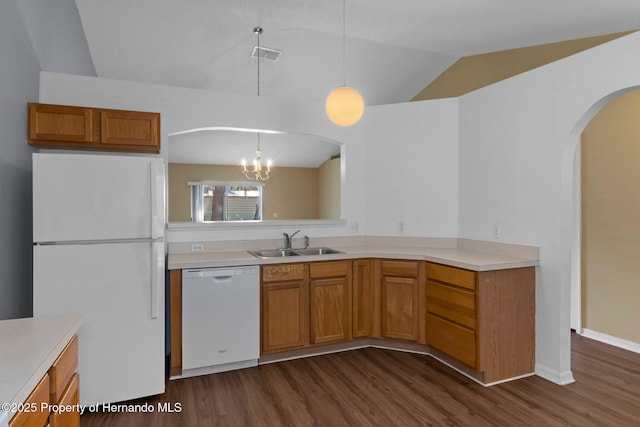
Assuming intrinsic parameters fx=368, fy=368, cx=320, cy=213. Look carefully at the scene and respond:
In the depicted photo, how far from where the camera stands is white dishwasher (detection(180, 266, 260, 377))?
276cm

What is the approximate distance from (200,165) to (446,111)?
6.31m

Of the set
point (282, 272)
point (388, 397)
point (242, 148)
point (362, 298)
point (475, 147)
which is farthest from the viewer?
point (242, 148)

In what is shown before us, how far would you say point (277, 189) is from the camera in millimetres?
9234

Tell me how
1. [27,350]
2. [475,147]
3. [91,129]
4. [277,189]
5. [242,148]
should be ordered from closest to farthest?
[27,350], [91,129], [475,147], [242,148], [277,189]

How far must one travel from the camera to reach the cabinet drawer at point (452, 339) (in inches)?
106

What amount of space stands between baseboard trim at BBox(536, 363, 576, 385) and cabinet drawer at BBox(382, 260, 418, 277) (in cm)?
116

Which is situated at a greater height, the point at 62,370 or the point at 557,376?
the point at 62,370

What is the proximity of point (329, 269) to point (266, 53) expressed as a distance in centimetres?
268

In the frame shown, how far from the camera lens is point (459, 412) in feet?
7.58

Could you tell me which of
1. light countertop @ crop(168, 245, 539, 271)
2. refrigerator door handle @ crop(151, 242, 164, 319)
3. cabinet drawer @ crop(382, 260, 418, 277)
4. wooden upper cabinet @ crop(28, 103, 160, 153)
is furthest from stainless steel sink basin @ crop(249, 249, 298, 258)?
wooden upper cabinet @ crop(28, 103, 160, 153)

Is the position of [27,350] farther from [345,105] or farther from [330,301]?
[345,105]

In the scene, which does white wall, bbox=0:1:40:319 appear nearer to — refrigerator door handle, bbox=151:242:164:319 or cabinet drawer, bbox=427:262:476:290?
refrigerator door handle, bbox=151:242:164:319

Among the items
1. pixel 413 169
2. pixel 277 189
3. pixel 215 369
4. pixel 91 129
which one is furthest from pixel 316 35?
pixel 277 189

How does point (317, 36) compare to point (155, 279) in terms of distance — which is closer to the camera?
point (155, 279)
